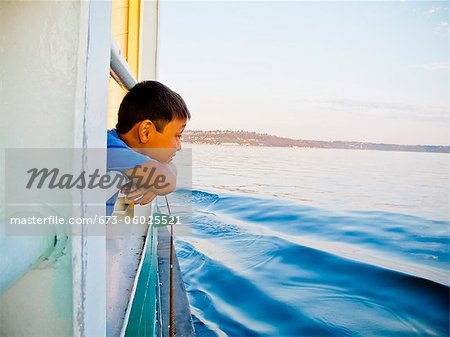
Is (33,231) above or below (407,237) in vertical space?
above

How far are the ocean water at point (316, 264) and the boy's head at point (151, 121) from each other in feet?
9.74

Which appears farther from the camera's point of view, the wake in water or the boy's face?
the wake in water

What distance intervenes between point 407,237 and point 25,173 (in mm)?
8331

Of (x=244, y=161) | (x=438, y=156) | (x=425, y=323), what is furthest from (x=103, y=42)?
(x=438, y=156)

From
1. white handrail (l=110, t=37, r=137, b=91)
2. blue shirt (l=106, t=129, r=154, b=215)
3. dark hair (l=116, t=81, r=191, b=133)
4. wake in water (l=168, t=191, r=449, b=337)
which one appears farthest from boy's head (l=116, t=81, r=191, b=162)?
wake in water (l=168, t=191, r=449, b=337)

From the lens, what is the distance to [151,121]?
1123 millimetres

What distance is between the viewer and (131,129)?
3.71 feet

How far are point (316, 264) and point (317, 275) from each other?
0.38 meters

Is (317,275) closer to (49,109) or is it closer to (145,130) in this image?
(145,130)

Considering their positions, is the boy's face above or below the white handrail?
below

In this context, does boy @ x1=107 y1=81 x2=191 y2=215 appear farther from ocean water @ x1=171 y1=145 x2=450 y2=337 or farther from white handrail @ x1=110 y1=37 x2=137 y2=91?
ocean water @ x1=171 y1=145 x2=450 y2=337

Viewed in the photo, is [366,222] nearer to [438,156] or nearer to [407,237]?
[407,237]

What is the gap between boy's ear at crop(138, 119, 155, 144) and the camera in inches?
43.6

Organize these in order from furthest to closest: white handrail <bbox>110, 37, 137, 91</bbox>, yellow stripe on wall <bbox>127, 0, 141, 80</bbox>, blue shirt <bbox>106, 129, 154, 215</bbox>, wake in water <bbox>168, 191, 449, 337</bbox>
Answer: wake in water <bbox>168, 191, 449, 337</bbox> < yellow stripe on wall <bbox>127, 0, 141, 80</bbox> < blue shirt <bbox>106, 129, 154, 215</bbox> < white handrail <bbox>110, 37, 137, 91</bbox>
